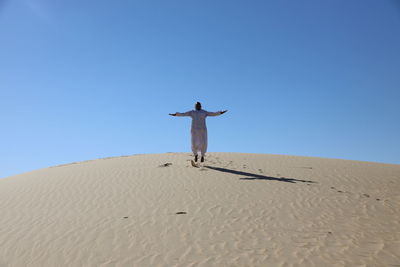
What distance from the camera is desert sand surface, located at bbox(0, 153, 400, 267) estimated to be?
244 inches

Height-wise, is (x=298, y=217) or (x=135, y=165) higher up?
(x=135, y=165)

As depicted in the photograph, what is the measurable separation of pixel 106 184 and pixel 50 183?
2514mm

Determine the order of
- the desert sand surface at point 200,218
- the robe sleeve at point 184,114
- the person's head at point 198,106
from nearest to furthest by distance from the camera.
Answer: the desert sand surface at point 200,218 → the robe sleeve at point 184,114 → the person's head at point 198,106

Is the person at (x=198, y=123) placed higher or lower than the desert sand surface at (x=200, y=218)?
higher

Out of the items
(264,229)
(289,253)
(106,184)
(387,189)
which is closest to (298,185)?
(387,189)

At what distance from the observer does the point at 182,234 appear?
279 inches

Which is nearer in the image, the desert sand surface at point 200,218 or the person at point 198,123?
the desert sand surface at point 200,218

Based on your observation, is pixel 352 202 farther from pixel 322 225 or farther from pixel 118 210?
pixel 118 210

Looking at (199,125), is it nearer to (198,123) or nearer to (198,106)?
(198,123)

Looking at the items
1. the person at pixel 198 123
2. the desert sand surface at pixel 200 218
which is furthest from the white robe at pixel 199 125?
the desert sand surface at pixel 200 218

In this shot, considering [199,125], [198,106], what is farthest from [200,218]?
[198,106]

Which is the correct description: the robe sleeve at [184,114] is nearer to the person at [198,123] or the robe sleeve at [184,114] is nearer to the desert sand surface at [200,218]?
the person at [198,123]

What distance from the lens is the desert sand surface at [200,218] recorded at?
6.20m

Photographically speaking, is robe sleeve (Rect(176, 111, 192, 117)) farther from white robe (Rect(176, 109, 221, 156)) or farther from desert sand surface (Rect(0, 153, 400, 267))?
desert sand surface (Rect(0, 153, 400, 267))
